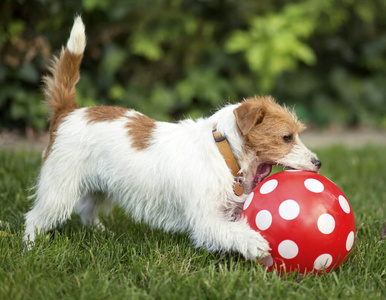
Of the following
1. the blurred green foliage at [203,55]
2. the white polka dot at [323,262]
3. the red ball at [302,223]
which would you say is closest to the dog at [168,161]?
the red ball at [302,223]

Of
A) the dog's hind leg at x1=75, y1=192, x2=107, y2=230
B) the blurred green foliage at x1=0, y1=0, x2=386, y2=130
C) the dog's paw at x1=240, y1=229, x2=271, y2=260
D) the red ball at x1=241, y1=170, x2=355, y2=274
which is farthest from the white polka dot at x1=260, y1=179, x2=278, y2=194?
the blurred green foliage at x1=0, y1=0, x2=386, y2=130

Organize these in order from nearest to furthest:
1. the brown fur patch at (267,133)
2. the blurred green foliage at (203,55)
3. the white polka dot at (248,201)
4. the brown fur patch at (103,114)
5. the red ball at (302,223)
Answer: the red ball at (302,223) < the white polka dot at (248,201) < the brown fur patch at (267,133) < the brown fur patch at (103,114) < the blurred green foliage at (203,55)

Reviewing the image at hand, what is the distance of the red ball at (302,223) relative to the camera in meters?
2.71

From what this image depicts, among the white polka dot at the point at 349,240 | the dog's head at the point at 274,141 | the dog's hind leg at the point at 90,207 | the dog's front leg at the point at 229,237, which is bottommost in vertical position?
the dog's hind leg at the point at 90,207

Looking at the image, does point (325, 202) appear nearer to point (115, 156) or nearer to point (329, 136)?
point (115, 156)

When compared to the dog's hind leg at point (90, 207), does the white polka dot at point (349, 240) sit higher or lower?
higher

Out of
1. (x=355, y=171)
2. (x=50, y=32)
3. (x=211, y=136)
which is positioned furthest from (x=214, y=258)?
(x=50, y=32)

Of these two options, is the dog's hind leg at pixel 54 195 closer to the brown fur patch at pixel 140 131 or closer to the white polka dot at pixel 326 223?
the brown fur patch at pixel 140 131

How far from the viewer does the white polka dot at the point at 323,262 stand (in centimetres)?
275

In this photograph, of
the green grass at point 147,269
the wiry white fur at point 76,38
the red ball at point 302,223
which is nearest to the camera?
the green grass at point 147,269

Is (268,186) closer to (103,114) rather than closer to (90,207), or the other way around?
(103,114)

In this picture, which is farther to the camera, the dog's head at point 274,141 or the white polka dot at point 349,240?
the dog's head at point 274,141

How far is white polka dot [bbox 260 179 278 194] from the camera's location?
287 centimetres

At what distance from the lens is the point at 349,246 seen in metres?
2.87
